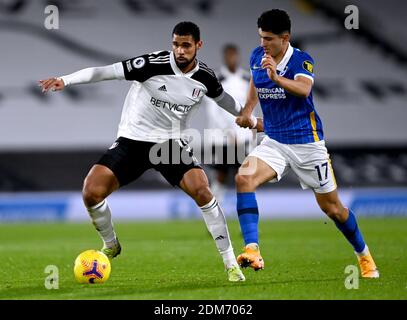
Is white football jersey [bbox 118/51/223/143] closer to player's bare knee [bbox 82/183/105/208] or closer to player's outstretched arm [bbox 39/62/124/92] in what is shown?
player's outstretched arm [bbox 39/62/124/92]

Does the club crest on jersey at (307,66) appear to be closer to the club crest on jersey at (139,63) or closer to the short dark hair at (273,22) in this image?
the short dark hair at (273,22)

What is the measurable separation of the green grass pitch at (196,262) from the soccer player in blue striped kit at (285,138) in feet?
1.94

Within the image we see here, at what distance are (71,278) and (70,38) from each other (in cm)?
1386

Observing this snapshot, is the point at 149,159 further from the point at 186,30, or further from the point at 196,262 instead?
the point at 196,262

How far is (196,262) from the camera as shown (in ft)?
31.9

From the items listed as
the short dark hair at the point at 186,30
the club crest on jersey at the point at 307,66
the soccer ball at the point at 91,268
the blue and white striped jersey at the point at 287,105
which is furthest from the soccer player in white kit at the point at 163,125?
the club crest on jersey at the point at 307,66

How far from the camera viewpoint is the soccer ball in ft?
25.1

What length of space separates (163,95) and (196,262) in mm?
2345

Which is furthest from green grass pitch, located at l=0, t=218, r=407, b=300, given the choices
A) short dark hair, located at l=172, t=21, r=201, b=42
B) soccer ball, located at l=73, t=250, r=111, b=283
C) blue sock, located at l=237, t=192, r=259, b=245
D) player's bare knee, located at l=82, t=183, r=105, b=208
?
short dark hair, located at l=172, t=21, r=201, b=42

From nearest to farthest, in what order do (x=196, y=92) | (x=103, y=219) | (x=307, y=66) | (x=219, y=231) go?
(x=307, y=66), (x=219, y=231), (x=196, y=92), (x=103, y=219)

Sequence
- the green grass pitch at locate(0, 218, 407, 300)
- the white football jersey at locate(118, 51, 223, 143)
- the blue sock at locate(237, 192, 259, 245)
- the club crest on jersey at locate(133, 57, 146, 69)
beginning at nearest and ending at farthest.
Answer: the green grass pitch at locate(0, 218, 407, 300), the blue sock at locate(237, 192, 259, 245), the club crest on jersey at locate(133, 57, 146, 69), the white football jersey at locate(118, 51, 223, 143)

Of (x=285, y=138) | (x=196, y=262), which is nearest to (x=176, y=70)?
(x=285, y=138)
